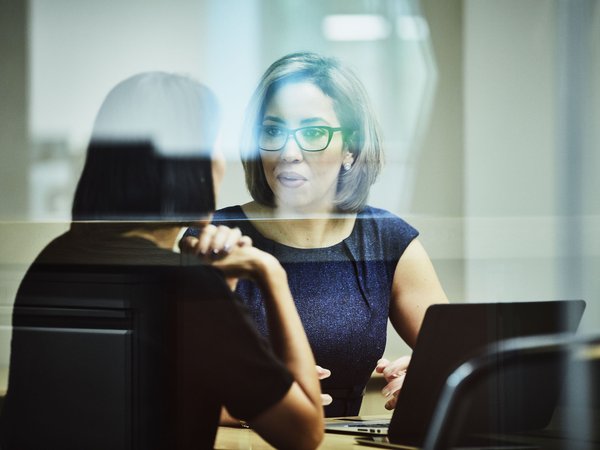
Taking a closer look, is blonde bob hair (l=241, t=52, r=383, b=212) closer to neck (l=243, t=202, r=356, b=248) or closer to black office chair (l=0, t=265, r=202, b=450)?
neck (l=243, t=202, r=356, b=248)

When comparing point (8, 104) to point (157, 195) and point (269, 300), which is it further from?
point (269, 300)

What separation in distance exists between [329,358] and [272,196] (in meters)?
0.42

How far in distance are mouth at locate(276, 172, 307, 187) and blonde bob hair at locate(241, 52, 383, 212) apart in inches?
3.7

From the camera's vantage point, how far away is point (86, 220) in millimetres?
Result: 2428

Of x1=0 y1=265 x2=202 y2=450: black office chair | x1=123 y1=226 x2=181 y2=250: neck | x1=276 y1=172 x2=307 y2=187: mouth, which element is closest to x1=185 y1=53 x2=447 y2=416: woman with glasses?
x1=276 y1=172 x2=307 y2=187: mouth

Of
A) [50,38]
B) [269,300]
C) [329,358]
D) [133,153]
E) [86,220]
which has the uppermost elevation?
[50,38]

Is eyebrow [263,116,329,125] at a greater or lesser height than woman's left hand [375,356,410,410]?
greater

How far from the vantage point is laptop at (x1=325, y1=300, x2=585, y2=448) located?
2.37 meters

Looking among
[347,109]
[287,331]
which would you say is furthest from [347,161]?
[287,331]

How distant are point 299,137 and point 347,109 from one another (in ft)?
0.47

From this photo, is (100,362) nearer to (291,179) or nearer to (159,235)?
(159,235)

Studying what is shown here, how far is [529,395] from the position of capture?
8.13 feet

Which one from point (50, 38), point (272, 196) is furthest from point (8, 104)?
point (272, 196)

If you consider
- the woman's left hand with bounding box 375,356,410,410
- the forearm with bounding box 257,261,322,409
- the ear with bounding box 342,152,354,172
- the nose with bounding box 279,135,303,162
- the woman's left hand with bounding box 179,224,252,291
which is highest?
the nose with bounding box 279,135,303,162
